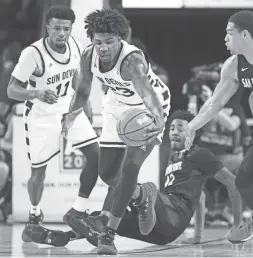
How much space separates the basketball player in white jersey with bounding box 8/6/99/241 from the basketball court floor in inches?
10.4

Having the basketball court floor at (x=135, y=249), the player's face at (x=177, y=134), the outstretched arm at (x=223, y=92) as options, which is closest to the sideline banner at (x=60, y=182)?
the basketball court floor at (x=135, y=249)

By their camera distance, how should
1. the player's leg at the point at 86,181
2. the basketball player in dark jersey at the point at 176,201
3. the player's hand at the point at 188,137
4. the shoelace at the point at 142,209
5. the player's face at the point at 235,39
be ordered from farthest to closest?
the player's leg at the point at 86,181 < the basketball player in dark jersey at the point at 176,201 < the shoelace at the point at 142,209 < the player's face at the point at 235,39 < the player's hand at the point at 188,137

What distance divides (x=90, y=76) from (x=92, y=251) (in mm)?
1275

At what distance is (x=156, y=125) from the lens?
5586 millimetres

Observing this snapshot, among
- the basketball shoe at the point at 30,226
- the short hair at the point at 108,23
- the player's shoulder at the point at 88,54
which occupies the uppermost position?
the short hair at the point at 108,23

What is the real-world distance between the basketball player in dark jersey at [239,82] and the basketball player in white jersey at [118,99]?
360 millimetres

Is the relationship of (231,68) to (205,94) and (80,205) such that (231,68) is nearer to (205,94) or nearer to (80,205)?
(80,205)

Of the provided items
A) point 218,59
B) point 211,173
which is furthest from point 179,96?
point 211,173

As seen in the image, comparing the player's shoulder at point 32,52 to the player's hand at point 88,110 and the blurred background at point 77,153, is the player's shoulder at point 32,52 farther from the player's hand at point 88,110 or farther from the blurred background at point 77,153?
the blurred background at point 77,153

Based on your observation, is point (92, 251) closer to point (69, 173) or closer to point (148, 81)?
point (148, 81)

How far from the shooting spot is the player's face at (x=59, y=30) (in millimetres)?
6863

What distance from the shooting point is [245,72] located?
592 centimetres

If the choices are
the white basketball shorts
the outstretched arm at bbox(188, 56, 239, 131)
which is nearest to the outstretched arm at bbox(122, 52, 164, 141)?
the outstretched arm at bbox(188, 56, 239, 131)

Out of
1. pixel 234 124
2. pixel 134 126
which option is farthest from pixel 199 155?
pixel 234 124
